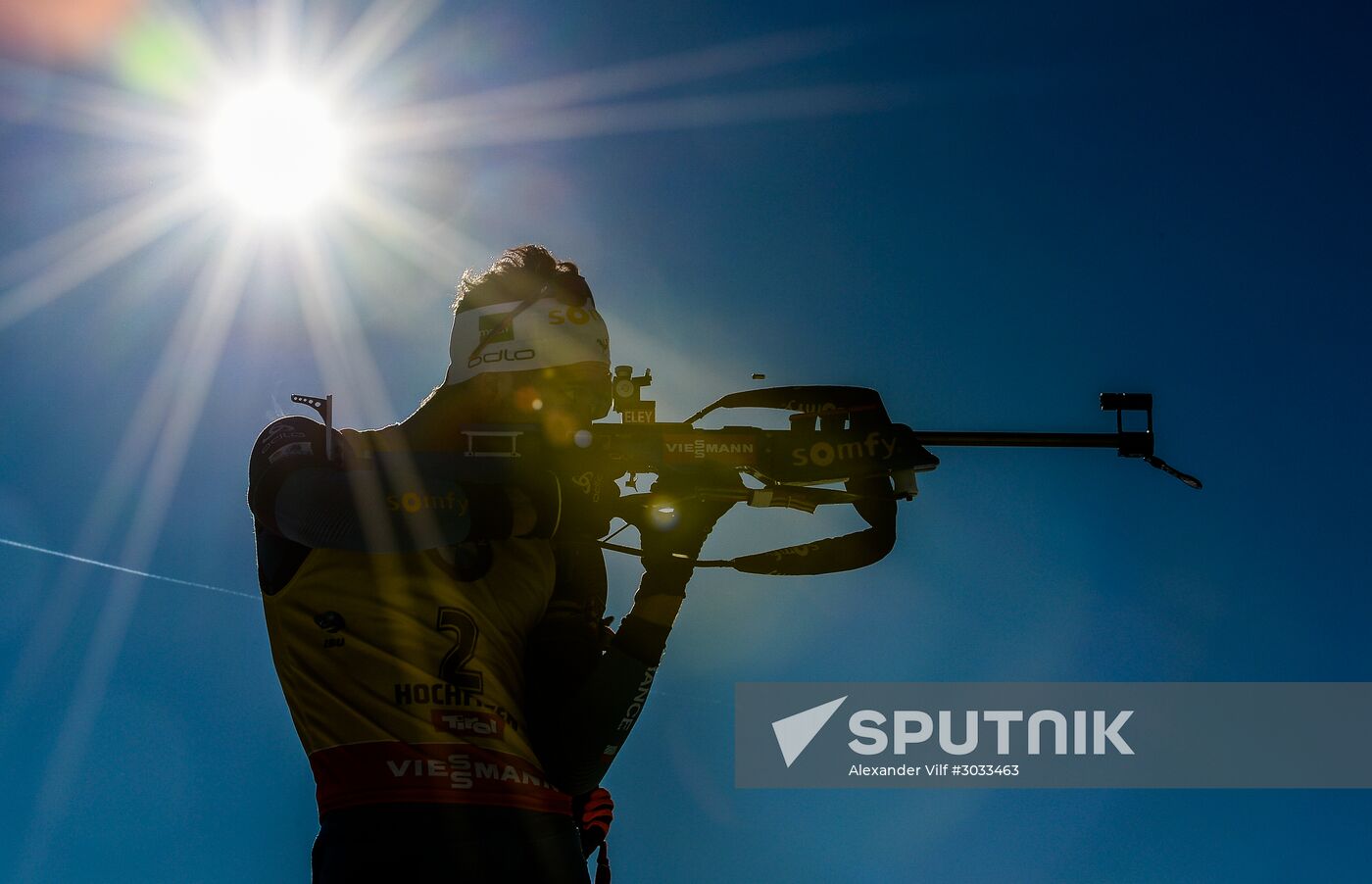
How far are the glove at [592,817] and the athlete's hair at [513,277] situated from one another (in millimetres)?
2503

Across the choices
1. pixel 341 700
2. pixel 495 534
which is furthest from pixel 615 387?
pixel 341 700

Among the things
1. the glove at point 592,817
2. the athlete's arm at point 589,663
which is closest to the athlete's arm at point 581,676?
the athlete's arm at point 589,663

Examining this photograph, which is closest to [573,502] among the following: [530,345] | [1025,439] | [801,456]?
[530,345]

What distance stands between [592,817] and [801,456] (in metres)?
2.50

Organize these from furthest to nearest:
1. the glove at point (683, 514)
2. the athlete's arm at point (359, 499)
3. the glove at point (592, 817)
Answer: the glove at point (683, 514) → the glove at point (592, 817) → the athlete's arm at point (359, 499)

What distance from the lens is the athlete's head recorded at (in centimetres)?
570

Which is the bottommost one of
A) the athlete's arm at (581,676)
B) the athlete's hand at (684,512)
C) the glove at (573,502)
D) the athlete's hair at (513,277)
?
the athlete's arm at (581,676)

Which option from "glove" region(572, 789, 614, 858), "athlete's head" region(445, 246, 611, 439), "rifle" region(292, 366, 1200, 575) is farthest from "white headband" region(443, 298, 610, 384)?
"glove" region(572, 789, 614, 858)

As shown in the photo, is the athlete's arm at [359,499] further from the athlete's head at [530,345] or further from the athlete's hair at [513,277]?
the athlete's hair at [513,277]

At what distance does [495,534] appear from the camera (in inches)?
187

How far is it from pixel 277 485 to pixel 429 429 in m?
1.02

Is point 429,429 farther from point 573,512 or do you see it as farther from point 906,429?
point 906,429

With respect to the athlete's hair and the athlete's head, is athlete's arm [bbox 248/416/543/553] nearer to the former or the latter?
the athlete's head

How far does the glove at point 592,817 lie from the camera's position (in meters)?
5.39
